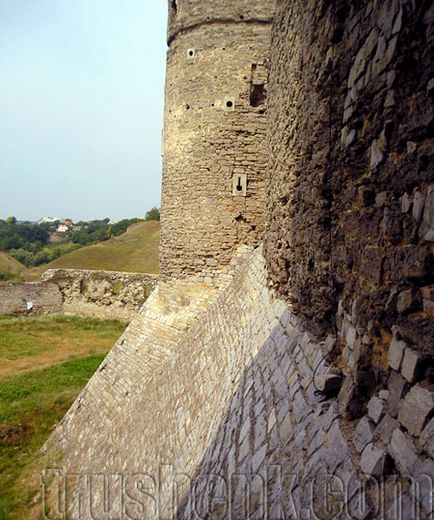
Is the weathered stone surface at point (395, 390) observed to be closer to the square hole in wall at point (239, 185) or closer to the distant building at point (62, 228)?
the square hole in wall at point (239, 185)

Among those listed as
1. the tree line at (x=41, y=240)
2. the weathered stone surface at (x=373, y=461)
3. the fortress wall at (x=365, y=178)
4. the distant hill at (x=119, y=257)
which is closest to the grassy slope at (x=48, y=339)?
the distant hill at (x=119, y=257)

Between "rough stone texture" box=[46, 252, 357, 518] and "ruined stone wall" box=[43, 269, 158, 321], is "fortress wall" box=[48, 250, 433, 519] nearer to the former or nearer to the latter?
"rough stone texture" box=[46, 252, 357, 518]

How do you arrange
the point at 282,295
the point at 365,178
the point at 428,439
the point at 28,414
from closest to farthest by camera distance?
the point at 428,439
the point at 365,178
the point at 282,295
the point at 28,414

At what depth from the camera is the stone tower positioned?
A: 7934mm

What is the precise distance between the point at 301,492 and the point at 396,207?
1497 millimetres

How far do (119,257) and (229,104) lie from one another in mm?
27459

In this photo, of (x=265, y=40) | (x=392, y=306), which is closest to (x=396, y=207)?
(x=392, y=306)

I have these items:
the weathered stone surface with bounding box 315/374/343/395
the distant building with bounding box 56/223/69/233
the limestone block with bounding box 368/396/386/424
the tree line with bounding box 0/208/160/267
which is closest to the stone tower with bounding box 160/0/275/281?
the weathered stone surface with bounding box 315/374/343/395

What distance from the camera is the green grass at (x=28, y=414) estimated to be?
790 centimetres

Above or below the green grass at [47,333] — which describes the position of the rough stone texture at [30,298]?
above

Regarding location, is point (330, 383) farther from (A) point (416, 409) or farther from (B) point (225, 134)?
(B) point (225, 134)

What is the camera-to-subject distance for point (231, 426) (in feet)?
13.0

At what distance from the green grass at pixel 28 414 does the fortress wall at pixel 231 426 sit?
2.12ft

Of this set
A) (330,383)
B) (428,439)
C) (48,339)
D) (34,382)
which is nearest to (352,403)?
(330,383)
